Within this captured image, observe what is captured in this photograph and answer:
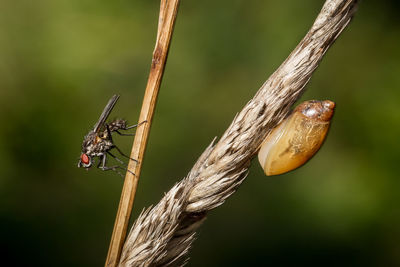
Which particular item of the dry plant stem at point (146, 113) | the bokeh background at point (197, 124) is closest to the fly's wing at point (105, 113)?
the dry plant stem at point (146, 113)

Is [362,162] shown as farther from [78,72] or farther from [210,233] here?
[78,72]

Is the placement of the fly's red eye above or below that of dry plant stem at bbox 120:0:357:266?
above

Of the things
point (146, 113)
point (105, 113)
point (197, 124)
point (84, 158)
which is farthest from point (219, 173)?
point (197, 124)

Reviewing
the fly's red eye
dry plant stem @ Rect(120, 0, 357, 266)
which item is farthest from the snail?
the fly's red eye

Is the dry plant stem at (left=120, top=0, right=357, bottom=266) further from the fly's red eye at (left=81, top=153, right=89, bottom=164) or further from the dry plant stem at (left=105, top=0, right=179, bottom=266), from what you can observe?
the fly's red eye at (left=81, top=153, right=89, bottom=164)

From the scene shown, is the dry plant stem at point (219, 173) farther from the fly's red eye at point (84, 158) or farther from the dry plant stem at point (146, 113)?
the fly's red eye at point (84, 158)
